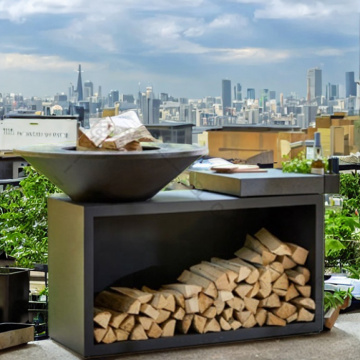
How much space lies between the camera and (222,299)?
10.8 ft

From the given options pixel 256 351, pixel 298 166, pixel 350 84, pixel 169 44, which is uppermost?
pixel 169 44

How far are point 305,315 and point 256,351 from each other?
0.33m

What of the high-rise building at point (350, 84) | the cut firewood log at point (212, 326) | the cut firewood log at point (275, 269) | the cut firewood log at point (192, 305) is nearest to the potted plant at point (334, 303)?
the cut firewood log at point (275, 269)

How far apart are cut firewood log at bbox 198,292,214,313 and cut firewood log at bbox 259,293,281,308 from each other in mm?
232

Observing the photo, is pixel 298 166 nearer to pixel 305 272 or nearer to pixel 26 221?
pixel 305 272

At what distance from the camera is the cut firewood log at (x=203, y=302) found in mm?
3266

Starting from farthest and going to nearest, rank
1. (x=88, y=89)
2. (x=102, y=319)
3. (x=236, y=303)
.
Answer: (x=88, y=89)
(x=236, y=303)
(x=102, y=319)

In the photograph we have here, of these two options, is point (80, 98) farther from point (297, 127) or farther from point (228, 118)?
point (297, 127)

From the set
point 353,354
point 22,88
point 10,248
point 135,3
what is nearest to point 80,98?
point 22,88

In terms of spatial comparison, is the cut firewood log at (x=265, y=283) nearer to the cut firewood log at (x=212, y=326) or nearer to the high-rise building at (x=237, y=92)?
the cut firewood log at (x=212, y=326)

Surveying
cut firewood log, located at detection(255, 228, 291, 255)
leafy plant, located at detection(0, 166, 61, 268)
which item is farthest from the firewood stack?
leafy plant, located at detection(0, 166, 61, 268)

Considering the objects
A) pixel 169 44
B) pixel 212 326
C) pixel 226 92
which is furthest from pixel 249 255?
pixel 169 44

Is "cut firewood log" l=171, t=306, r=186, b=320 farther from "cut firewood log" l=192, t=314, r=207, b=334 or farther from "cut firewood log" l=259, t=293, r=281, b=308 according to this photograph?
"cut firewood log" l=259, t=293, r=281, b=308

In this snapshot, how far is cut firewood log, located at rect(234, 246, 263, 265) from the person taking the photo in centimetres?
341
